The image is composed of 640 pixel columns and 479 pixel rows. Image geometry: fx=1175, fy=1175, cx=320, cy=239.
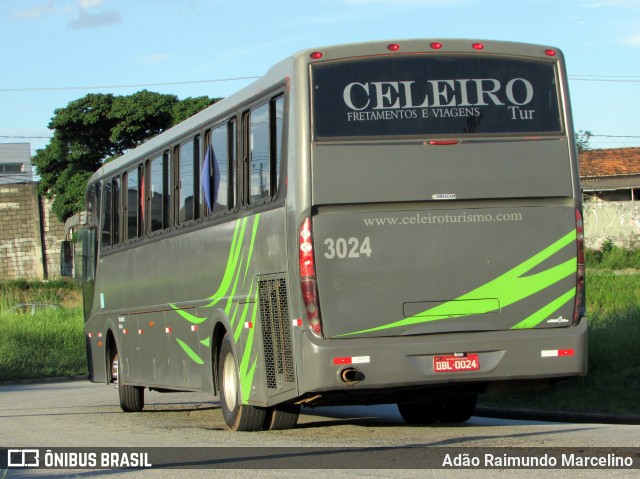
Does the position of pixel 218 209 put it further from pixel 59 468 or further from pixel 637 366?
pixel 637 366

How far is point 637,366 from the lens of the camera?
16.2 m

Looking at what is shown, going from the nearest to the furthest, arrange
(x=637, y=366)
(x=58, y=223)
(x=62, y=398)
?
(x=637, y=366)
(x=62, y=398)
(x=58, y=223)

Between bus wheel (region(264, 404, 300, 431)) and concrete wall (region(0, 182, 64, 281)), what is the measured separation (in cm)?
4638

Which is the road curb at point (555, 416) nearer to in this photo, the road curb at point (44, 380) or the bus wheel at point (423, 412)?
the bus wheel at point (423, 412)

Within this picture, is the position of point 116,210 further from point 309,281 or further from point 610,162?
point 610,162

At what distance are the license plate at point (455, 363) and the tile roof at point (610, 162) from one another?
45.2 metres

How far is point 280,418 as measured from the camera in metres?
12.9

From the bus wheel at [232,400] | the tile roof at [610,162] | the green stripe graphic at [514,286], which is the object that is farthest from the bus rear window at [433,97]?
the tile roof at [610,162]

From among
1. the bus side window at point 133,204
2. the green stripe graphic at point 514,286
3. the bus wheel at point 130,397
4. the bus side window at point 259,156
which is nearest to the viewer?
the green stripe graphic at point 514,286

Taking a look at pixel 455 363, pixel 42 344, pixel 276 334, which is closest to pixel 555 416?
pixel 455 363

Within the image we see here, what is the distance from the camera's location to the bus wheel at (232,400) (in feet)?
42.2

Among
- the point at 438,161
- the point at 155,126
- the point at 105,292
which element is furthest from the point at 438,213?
the point at 155,126

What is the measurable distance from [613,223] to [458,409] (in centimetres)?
2849

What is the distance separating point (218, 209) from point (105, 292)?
20.7 ft
